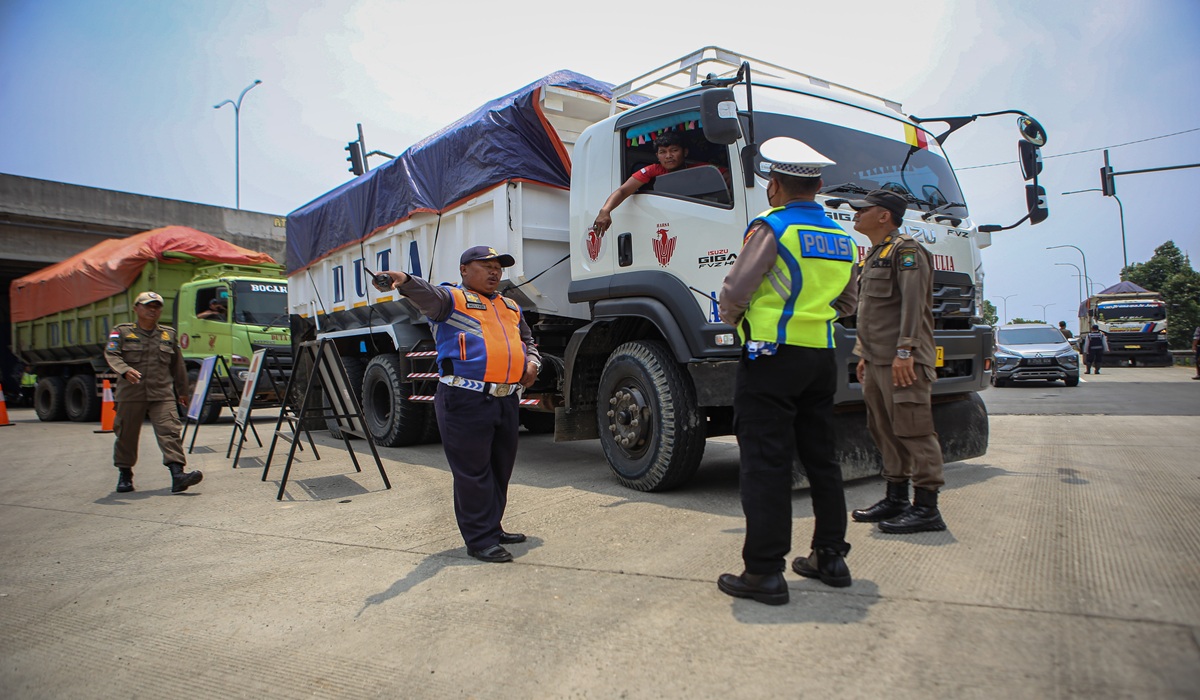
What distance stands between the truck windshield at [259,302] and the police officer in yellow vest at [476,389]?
10.5 metres

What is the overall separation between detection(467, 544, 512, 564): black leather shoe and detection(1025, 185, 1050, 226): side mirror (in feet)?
14.5

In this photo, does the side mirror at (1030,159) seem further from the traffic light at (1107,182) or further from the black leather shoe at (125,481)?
the traffic light at (1107,182)

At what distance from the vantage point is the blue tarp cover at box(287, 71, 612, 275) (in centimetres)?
650

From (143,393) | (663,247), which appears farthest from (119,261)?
(663,247)

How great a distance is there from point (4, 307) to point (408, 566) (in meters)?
34.4

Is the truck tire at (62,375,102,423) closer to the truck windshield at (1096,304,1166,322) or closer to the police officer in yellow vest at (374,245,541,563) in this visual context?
the police officer in yellow vest at (374,245,541,563)

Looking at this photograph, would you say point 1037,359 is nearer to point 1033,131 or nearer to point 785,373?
point 1033,131

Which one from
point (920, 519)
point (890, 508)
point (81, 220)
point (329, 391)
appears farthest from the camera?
point (81, 220)

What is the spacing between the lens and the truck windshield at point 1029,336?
17.5 metres

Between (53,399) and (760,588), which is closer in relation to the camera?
(760,588)

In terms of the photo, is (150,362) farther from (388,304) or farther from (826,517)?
(826,517)

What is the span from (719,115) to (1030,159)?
2.55 meters

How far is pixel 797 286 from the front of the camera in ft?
10.2

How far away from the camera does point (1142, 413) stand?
1015 cm
